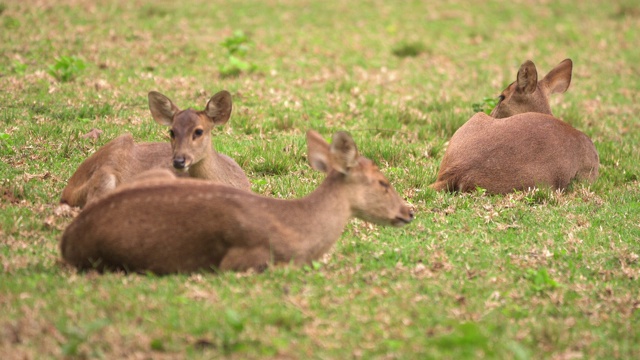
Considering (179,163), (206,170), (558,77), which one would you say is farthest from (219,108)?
(558,77)

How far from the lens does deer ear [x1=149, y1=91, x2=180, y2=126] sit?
8513mm

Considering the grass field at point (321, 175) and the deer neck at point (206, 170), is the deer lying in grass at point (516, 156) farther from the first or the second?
the deer neck at point (206, 170)

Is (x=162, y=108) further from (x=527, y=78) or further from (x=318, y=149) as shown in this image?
(x=527, y=78)

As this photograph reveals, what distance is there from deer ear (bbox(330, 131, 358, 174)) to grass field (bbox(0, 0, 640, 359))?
2.32 feet

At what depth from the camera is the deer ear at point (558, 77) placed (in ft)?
37.7

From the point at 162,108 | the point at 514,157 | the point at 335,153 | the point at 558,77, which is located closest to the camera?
the point at 335,153

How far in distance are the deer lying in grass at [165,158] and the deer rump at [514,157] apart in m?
2.22

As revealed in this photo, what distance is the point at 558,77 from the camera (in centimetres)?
1155

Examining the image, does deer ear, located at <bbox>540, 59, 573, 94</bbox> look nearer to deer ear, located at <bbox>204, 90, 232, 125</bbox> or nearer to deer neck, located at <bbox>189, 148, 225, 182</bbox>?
deer ear, located at <bbox>204, 90, 232, 125</bbox>

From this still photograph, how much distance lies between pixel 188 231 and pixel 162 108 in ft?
8.74

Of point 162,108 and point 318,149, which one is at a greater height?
point 318,149

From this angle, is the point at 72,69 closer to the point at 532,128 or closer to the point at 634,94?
the point at 532,128

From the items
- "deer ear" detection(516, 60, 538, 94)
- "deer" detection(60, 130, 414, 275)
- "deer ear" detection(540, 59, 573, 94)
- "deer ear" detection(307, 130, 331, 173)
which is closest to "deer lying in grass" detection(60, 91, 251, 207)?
"deer" detection(60, 130, 414, 275)

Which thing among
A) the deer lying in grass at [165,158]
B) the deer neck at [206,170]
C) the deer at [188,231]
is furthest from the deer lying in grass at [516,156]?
the deer at [188,231]
